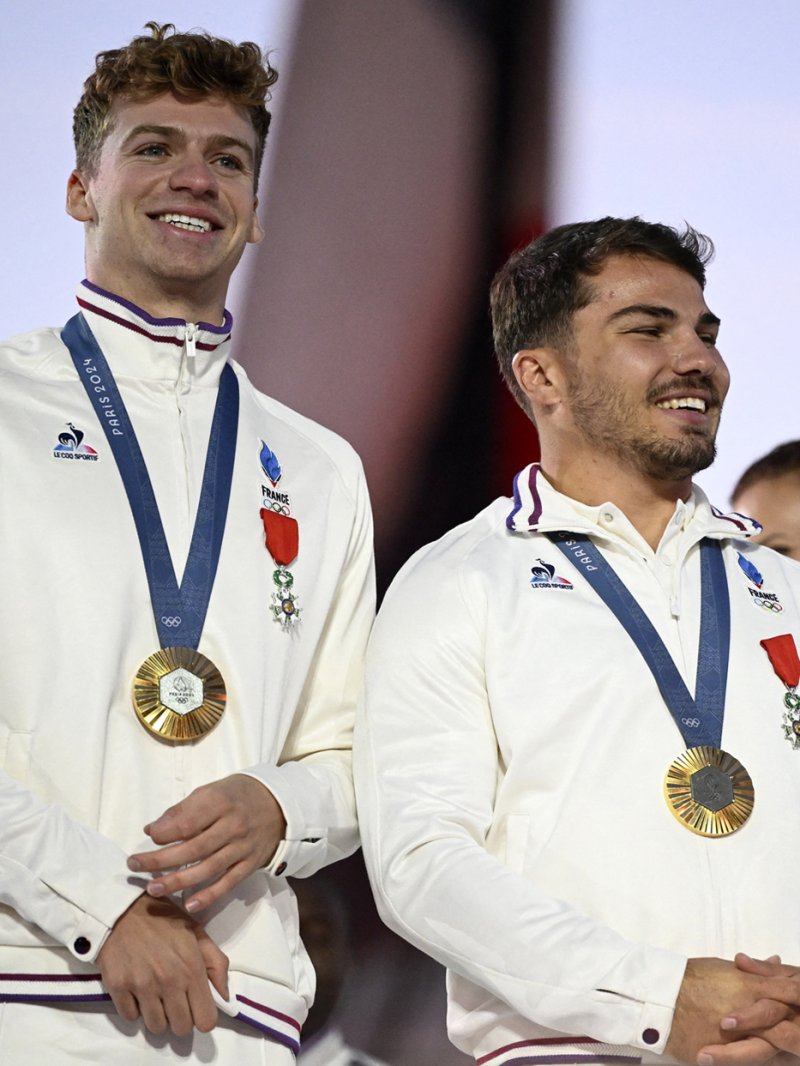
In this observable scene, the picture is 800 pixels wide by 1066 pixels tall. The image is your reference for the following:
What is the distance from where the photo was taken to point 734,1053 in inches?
77.6

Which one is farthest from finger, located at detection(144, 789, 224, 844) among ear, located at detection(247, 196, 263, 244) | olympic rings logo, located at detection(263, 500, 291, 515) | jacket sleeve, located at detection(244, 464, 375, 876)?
ear, located at detection(247, 196, 263, 244)

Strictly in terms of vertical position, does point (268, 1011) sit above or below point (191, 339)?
below

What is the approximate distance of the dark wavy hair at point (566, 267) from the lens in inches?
114

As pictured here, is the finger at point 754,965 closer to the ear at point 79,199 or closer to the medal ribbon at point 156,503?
the medal ribbon at point 156,503

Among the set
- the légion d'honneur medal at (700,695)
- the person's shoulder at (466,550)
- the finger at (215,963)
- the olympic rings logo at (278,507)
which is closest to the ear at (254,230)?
the olympic rings logo at (278,507)

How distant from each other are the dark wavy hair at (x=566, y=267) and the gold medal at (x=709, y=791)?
0.96 m

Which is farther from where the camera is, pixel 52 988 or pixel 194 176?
pixel 194 176

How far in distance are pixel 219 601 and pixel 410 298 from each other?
6.42 feet

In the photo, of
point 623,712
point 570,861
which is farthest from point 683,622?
point 570,861

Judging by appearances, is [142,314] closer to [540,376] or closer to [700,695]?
[540,376]

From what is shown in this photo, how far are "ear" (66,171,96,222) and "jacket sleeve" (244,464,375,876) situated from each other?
26.6 inches

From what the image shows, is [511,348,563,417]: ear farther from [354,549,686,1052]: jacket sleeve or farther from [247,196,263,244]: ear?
[247,196,263,244]: ear

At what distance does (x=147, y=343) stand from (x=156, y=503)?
32 cm

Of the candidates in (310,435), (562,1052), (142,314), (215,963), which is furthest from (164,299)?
(562,1052)
